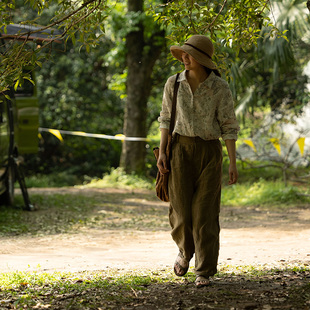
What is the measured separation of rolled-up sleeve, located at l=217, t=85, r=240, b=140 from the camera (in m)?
4.59

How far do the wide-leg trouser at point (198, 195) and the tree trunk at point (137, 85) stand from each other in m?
12.5

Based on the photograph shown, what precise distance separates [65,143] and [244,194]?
912 centimetres

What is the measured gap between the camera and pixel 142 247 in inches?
297

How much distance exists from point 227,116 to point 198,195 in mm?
A: 665

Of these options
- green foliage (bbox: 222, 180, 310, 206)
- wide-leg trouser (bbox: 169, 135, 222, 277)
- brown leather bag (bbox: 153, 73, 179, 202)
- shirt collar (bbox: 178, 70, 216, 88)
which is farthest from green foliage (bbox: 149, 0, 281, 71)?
green foliage (bbox: 222, 180, 310, 206)

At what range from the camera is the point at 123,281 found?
4.88m

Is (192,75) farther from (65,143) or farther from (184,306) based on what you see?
(65,143)

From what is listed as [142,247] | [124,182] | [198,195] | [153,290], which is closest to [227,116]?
[198,195]

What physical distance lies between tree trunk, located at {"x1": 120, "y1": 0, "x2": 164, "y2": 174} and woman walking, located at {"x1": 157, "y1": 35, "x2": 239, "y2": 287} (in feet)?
41.0

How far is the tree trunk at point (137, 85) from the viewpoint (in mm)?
17188

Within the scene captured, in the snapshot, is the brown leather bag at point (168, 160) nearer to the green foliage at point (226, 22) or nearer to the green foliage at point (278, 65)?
the green foliage at point (226, 22)

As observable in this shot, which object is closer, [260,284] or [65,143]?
[260,284]

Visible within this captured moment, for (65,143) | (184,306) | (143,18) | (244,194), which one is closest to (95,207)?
(244,194)

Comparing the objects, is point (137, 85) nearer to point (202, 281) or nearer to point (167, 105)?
point (167, 105)
